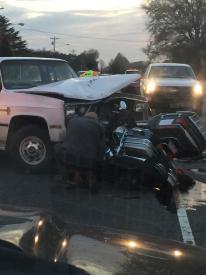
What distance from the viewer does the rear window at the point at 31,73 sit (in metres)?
10.1

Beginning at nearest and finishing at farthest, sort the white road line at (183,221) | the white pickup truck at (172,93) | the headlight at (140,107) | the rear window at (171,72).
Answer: the white road line at (183,221) < the headlight at (140,107) < the white pickup truck at (172,93) < the rear window at (171,72)

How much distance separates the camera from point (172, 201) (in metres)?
7.85

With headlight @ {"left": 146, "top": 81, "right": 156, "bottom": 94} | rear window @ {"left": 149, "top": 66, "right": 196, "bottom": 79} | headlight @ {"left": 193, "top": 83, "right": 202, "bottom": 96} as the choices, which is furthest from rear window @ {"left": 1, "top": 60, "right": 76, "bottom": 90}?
rear window @ {"left": 149, "top": 66, "right": 196, "bottom": 79}

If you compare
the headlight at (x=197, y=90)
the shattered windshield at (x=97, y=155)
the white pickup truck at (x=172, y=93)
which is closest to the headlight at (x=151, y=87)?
the white pickup truck at (x=172, y=93)

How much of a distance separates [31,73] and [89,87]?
143cm

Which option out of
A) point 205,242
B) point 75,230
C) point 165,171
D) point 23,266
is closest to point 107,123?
point 165,171

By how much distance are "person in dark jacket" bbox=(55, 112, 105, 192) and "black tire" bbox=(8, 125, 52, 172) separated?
2.92ft

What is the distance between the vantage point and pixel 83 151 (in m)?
8.35

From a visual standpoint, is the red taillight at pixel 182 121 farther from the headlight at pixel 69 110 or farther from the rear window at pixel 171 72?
the rear window at pixel 171 72

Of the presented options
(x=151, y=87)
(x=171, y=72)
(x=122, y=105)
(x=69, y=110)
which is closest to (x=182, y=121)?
(x=122, y=105)

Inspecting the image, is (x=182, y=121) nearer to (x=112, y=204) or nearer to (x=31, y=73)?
(x=112, y=204)

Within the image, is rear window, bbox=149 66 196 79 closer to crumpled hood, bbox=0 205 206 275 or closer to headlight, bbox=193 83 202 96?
headlight, bbox=193 83 202 96

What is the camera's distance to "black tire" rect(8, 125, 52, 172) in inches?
372

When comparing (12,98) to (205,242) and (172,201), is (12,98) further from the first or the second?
(205,242)
